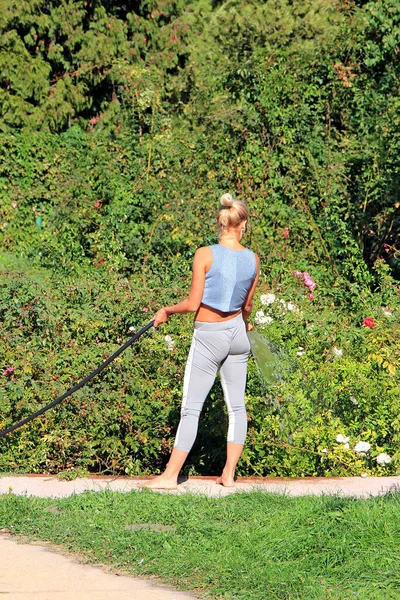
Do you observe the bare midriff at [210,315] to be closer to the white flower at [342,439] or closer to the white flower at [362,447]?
the white flower at [342,439]

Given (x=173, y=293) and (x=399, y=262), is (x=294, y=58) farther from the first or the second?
(x=173, y=293)

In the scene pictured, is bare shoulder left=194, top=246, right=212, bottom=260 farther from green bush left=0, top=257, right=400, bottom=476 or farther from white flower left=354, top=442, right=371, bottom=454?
white flower left=354, top=442, right=371, bottom=454

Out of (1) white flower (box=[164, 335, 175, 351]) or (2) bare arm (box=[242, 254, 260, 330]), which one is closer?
(2) bare arm (box=[242, 254, 260, 330])

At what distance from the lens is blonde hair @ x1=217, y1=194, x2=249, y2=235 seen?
5371mm

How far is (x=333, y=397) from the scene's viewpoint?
6277 millimetres

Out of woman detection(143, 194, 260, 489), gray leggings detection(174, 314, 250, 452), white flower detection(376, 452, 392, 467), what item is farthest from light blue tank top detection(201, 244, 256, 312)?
white flower detection(376, 452, 392, 467)

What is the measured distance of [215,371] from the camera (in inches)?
216

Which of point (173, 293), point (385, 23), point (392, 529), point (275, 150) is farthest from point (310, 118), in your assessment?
point (392, 529)

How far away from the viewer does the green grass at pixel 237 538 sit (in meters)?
Result: 3.96

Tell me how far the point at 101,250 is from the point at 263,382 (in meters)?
4.10

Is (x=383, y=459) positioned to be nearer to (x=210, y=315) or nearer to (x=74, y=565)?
(x=210, y=315)

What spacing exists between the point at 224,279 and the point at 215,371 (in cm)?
54

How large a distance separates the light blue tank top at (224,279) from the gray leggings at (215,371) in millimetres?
127

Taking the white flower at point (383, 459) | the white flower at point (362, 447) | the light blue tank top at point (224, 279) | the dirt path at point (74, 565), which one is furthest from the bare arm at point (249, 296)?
the white flower at point (383, 459)
